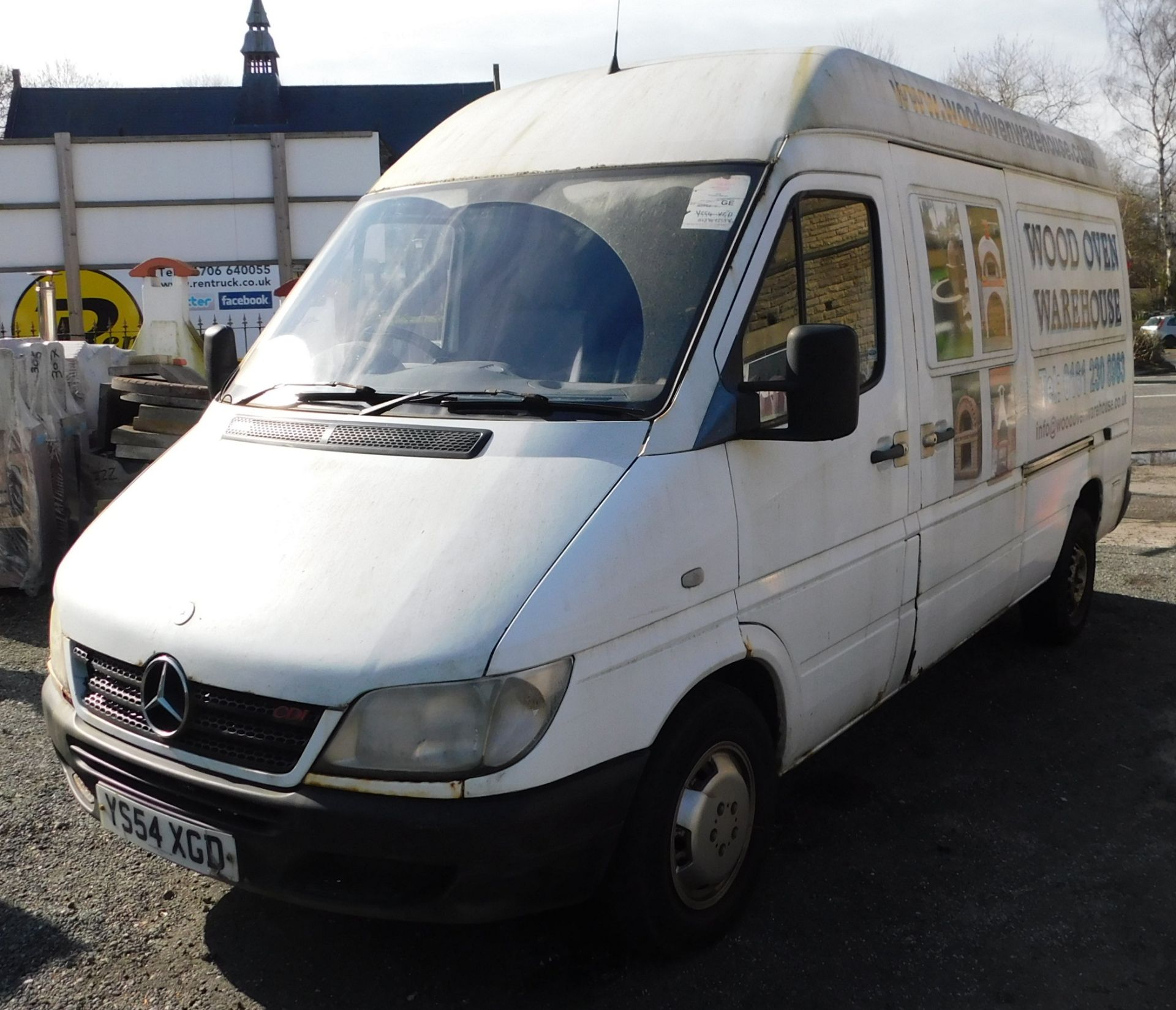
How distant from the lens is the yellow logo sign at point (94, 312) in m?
21.4

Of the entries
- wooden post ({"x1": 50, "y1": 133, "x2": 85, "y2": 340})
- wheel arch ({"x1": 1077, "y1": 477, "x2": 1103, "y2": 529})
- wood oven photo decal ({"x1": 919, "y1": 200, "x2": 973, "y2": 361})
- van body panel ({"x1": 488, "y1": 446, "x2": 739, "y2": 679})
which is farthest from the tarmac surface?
wooden post ({"x1": 50, "y1": 133, "x2": 85, "y2": 340})

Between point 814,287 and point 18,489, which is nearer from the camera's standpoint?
point 814,287

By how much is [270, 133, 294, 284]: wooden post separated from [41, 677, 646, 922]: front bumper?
64.9ft

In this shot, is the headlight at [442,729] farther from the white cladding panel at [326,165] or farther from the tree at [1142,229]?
the tree at [1142,229]

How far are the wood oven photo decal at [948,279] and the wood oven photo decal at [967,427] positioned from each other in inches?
4.4

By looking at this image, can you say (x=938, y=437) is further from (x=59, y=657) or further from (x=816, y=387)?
(x=59, y=657)

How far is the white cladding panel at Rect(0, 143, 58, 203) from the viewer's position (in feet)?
69.5

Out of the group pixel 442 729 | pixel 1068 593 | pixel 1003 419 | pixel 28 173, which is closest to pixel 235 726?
pixel 442 729

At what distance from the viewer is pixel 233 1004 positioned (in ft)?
10.2

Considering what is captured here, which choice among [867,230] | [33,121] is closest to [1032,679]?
[867,230]

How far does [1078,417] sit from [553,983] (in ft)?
13.3

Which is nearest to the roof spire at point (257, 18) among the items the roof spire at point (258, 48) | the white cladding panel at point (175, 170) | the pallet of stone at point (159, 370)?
the roof spire at point (258, 48)

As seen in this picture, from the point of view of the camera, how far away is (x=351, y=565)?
286 cm

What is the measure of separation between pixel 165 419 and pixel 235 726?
5.58 meters
